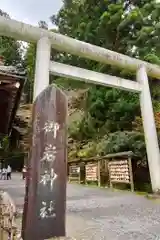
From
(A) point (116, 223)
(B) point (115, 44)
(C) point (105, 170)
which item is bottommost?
(A) point (116, 223)

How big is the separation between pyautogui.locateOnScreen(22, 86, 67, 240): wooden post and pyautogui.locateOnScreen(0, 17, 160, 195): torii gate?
418cm

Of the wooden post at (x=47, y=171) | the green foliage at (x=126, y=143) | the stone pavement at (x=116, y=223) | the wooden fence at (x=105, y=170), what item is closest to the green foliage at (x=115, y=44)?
the green foliage at (x=126, y=143)

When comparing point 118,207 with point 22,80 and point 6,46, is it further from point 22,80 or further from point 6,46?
point 6,46

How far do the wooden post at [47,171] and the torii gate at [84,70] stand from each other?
4177mm

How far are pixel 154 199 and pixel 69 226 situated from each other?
4.27 metres

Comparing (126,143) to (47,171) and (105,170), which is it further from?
(47,171)

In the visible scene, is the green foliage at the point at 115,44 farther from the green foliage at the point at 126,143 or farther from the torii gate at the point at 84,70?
the torii gate at the point at 84,70

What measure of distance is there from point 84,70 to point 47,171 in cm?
623

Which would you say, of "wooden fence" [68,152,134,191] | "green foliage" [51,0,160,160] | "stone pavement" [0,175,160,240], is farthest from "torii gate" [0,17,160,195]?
"stone pavement" [0,175,160,240]

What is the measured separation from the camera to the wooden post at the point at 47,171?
290 cm

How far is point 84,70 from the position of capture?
8.83 metres

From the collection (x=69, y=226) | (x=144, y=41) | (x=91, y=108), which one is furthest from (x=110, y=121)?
(x=69, y=226)

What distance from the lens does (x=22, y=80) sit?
15.0 feet

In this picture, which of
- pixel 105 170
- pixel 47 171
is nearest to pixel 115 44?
pixel 105 170
